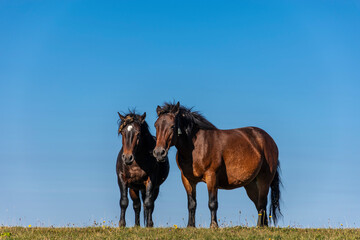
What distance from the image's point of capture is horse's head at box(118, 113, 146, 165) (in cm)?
1408

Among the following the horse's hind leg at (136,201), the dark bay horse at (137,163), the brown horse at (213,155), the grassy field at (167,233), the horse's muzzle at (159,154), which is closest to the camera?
the grassy field at (167,233)

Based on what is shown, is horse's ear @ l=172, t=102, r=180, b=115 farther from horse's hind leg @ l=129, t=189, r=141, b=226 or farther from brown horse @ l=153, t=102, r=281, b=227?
horse's hind leg @ l=129, t=189, r=141, b=226

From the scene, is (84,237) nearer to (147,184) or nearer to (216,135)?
(147,184)

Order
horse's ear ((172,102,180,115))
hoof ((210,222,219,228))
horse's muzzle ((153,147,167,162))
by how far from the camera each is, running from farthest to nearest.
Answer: horse's ear ((172,102,180,115))
hoof ((210,222,219,228))
horse's muzzle ((153,147,167,162))

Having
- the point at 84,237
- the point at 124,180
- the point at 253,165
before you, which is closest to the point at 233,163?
the point at 253,165

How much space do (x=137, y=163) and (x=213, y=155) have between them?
7.60 feet

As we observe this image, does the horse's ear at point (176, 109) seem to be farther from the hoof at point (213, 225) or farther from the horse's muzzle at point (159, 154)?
the hoof at point (213, 225)

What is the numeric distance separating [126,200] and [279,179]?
5.31m

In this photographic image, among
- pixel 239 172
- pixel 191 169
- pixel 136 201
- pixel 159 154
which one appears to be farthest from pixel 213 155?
pixel 136 201

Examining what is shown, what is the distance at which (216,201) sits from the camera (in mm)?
13570

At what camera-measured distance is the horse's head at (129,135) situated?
14.1 m

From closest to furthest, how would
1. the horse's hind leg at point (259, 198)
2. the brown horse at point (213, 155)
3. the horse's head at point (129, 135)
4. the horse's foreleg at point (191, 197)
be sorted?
the brown horse at point (213, 155)
the horse's foreleg at point (191, 197)
the horse's head at point (129, 135)
the horse's hind leg at point (259, 198)

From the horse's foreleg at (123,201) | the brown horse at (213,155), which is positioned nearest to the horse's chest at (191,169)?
the brown horse at (213,155)

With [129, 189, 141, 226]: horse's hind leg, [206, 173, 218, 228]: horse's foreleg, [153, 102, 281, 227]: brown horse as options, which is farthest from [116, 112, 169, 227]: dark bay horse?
[206, 173, 218, 228]: horse's foreleg
